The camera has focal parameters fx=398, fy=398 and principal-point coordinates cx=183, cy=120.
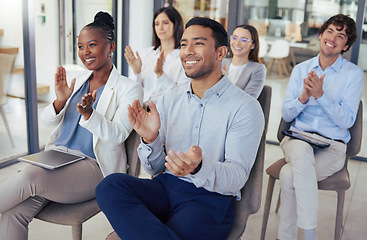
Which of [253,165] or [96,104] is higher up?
[96,104]

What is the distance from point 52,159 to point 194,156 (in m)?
0.82

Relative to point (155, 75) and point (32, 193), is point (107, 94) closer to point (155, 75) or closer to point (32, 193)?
point (32, 193)

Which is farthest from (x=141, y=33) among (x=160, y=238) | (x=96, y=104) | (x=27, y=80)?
(x=160, y=238)

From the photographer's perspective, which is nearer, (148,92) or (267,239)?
(267,239)

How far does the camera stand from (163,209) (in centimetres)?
163

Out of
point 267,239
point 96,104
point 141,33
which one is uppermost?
point 141,33

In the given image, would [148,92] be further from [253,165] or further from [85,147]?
[253,165]

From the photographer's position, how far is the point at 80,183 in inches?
72.1

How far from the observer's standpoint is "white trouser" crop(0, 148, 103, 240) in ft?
5.56

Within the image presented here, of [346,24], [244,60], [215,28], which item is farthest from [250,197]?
[244,60]

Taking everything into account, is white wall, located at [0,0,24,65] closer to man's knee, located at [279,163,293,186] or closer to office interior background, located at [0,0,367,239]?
office interior background, located at [0,0,367,239]

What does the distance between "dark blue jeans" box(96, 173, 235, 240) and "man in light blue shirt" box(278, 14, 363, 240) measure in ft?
1.95

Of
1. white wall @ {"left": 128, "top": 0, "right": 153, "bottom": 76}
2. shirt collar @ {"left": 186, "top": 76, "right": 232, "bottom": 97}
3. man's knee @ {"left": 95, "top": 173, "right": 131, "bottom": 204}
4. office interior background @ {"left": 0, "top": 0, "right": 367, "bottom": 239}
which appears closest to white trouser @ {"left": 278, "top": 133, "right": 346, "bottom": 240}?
office interior background @ {"left": 0, "top": 0, "right": 367, "bottom": 239}

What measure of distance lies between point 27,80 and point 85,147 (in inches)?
69.6
